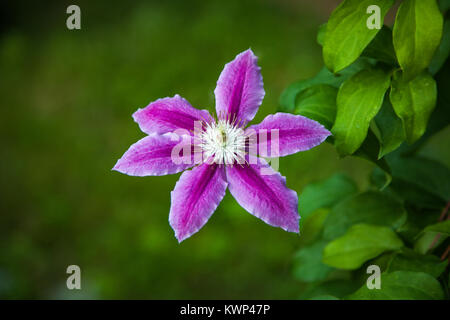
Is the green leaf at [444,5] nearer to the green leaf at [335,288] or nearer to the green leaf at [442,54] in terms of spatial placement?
the green leaf at [442,54]

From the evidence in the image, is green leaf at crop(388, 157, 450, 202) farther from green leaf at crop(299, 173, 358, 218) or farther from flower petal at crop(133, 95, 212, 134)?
flower petal at crop(133, 95, 212, 134)

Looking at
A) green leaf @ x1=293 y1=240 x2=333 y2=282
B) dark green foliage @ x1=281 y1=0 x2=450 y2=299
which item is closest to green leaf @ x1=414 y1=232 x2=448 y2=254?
dark green foliage @ x1=281 y1=0 x2=450 y2=299

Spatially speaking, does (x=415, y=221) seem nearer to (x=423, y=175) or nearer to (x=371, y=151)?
(x=423, y=175)

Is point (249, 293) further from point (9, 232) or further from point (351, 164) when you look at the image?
point (9, 232)

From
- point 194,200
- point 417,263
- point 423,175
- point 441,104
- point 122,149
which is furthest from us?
point 122,149

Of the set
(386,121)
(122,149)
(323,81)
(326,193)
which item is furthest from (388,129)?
(122,149)

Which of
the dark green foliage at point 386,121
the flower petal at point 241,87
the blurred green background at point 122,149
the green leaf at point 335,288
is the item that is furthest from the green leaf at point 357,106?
the blurred green background at point 122,149

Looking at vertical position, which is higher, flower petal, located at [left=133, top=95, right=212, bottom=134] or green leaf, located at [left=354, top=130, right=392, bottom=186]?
flower petal, located at [left=133, top=95, right=212, bottom=134]
